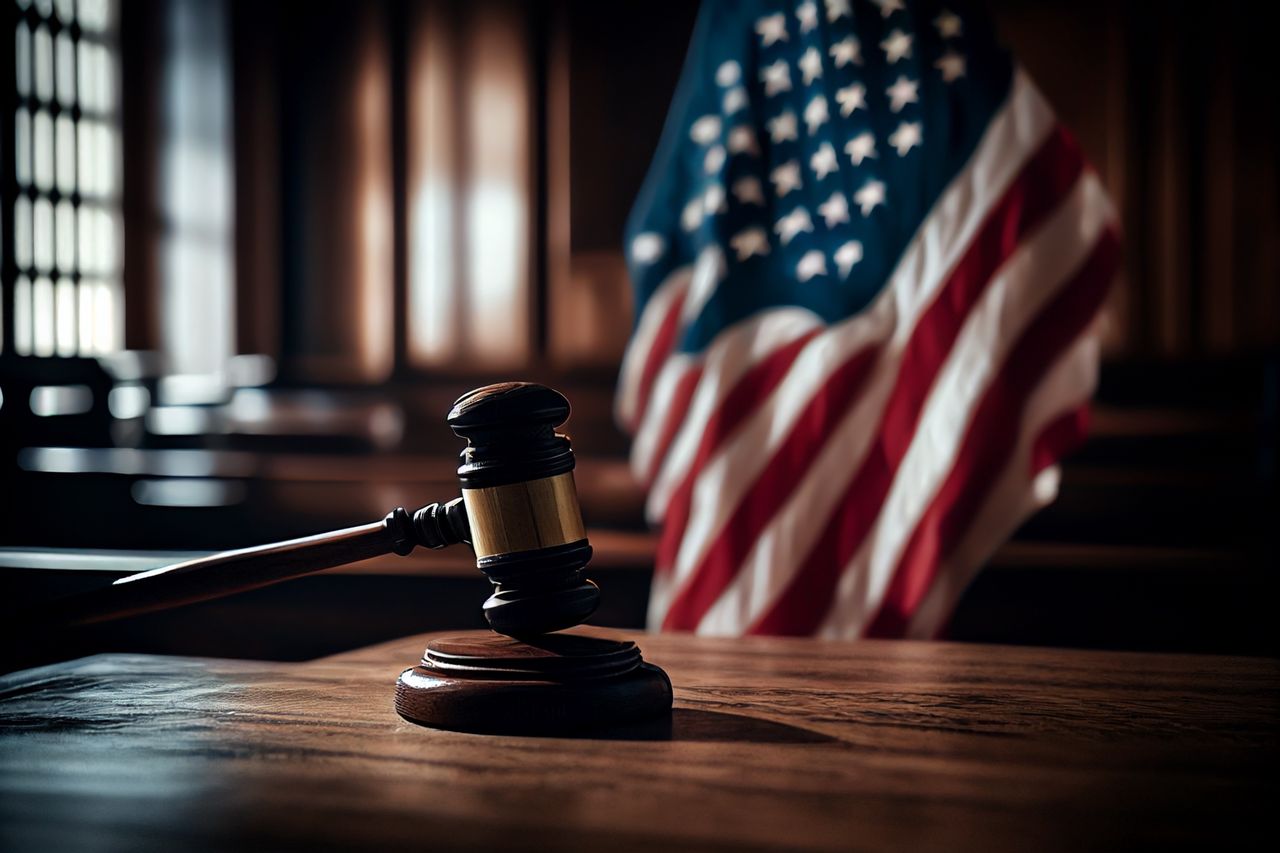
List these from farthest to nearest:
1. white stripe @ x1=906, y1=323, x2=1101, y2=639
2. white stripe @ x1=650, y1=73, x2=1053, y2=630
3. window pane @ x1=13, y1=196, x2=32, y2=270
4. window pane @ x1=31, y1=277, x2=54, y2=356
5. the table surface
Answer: window pane @ x1=31, y1=277, x2=54, y2=356
window pane @ x1=13, y1=196, x2=32, y2=270
white stripe @ x1=650, y1=73, x2=1053, y2=630
white stripe @ x1=906, y1=323, x2=1101, y2=639
the table surface

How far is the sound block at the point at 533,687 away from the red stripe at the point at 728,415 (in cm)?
118

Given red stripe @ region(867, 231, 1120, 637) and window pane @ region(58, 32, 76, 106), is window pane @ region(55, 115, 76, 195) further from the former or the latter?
red stripe @ region(867, 231, 1120, 637)

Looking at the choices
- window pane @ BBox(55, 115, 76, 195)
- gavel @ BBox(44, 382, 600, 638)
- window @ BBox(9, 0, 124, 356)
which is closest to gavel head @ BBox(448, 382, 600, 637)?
gavel @ BBox(44, 382, 600, 638)

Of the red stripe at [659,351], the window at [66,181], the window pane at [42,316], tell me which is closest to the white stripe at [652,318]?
the red stripe at [659,351]

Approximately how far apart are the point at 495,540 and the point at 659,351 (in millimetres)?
1345

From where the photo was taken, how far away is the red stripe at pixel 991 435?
188 centimetres

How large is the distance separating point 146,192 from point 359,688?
6133mm

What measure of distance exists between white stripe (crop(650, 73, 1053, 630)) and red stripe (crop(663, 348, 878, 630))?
0.01 meters

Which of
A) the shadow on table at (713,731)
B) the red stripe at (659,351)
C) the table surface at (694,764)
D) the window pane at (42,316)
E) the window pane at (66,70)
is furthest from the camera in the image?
the window pane at (66,70)

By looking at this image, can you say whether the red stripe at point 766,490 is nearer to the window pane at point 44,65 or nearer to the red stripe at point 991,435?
the red stripe at point 991,435

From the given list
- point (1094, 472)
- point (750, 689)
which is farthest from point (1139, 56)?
point (750, 689)

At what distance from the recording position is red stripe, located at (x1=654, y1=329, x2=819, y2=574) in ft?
6.59

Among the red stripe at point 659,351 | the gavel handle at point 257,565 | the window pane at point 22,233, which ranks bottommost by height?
the gavel handle at point 257,565

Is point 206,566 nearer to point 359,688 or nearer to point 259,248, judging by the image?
point 359,688
